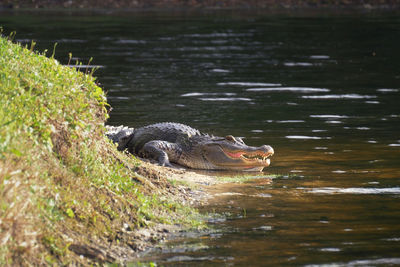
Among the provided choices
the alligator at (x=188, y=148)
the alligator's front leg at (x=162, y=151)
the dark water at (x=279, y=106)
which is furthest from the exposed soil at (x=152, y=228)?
the alligator at (x=188, y=148)

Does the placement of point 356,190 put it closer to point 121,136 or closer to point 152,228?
point 152,228

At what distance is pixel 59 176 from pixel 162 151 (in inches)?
214

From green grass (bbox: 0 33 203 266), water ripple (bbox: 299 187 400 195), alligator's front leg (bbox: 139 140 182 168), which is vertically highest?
green grass (bbox: 0 33 203 266)

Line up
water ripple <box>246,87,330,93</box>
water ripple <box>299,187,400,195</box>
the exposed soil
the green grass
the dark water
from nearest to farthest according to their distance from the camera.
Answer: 1. the green grass
2. the exposed soil
3. the dark water
4. water ripple <box>299,187,400,195</box>
5. water ripple <box>246,87,330,93</box>

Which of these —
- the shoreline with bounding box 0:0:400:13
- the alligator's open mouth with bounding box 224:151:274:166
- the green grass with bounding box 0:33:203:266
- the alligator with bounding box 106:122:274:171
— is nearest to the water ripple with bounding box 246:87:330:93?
the alligator with bounding box 106:122:274:171

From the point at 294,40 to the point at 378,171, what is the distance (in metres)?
24.0

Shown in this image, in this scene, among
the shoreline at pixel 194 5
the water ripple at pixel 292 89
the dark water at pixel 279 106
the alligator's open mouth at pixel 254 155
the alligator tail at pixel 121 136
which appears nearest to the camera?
the dark water at pixel 279 106

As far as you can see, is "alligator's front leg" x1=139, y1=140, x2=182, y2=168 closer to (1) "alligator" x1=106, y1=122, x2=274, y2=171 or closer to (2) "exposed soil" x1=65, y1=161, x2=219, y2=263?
(1) "alligator" x1=106, y1=122, x2=274, y2=171

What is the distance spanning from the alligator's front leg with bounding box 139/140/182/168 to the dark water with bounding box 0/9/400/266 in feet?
5.46

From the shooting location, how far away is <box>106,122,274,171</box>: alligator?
534 inches

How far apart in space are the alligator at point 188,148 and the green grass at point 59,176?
3.30m

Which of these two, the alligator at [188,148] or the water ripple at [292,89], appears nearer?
the alligator at [188,148]

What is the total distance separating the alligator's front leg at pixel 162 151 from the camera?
13.5 m

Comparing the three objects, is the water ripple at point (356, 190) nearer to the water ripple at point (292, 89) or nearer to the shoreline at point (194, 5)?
the water ripple at point (292, 89)
